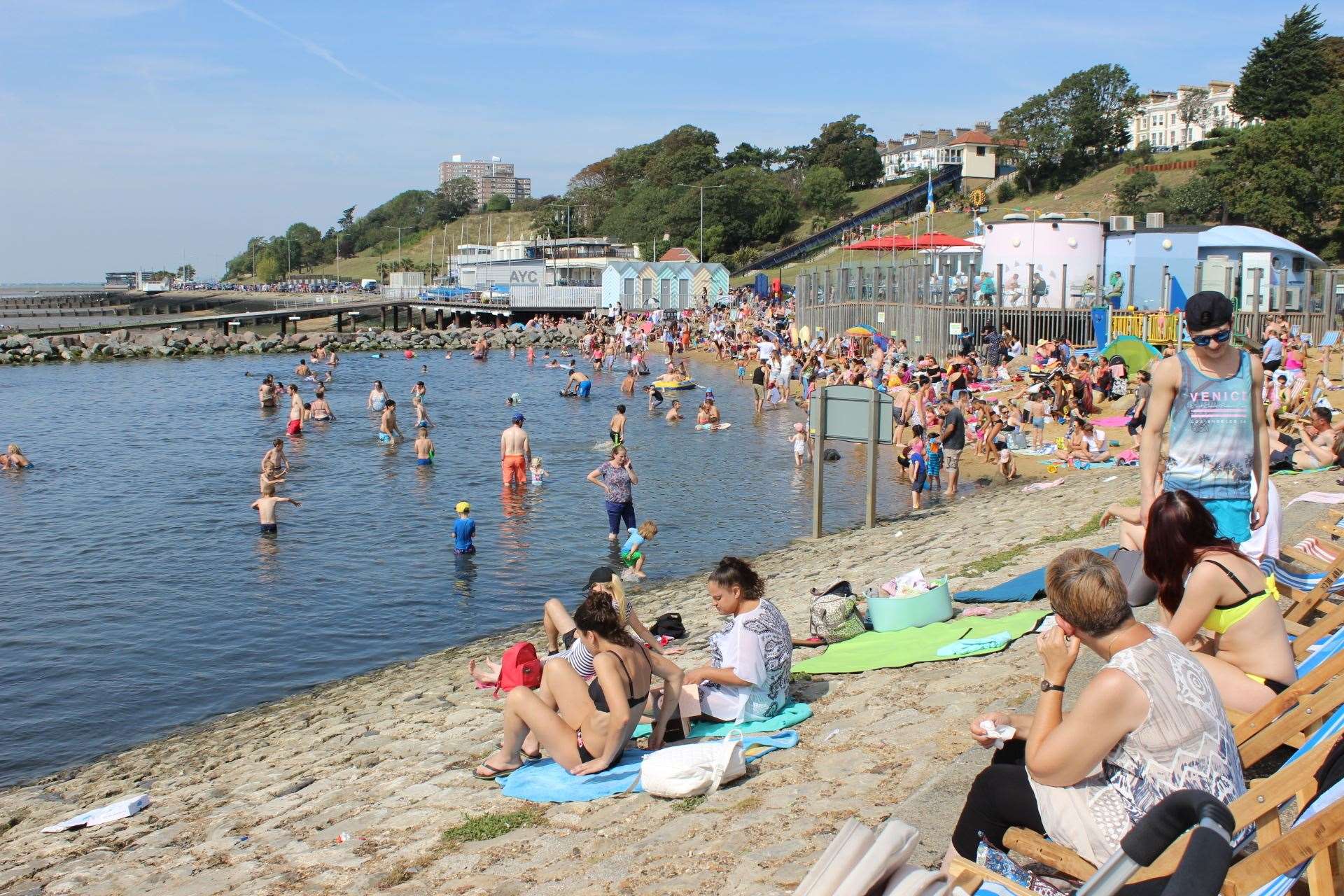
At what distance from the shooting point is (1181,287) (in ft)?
92.2

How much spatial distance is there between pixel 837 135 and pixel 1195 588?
11737cm

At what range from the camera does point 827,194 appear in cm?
9788

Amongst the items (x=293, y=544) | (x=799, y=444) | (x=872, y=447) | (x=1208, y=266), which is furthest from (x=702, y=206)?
(x=872, y=447)

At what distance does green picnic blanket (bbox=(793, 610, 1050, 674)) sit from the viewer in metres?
7.20

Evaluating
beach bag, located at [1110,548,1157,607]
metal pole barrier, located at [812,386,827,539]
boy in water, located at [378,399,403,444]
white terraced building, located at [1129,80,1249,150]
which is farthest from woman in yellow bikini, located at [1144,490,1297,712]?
white terraced building, located at [1129,80,1249,150]

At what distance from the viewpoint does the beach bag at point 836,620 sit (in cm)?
826

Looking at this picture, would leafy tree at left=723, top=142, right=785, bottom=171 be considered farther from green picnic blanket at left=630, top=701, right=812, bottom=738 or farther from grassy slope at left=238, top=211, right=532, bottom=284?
green picnic blanket at left=630, top=701, right=812, bottom=738

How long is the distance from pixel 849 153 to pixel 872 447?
10083cm

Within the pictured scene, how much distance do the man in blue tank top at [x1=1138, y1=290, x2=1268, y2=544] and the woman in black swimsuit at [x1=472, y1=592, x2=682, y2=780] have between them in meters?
2.71

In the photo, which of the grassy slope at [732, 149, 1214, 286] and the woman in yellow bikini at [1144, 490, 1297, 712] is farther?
the grassy slope at [732, 149, 1214, 286]

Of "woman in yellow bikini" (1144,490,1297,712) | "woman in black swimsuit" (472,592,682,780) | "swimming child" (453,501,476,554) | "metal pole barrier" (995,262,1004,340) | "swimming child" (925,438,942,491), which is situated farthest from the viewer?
"metal pole barrier" (995,262,1004,340)

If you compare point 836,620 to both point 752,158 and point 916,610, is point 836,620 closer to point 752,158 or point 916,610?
point 916,610

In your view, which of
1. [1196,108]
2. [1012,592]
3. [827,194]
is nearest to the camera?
[1012,592]

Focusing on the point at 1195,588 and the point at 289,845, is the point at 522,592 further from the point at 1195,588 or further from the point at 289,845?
the point at 1195,588
